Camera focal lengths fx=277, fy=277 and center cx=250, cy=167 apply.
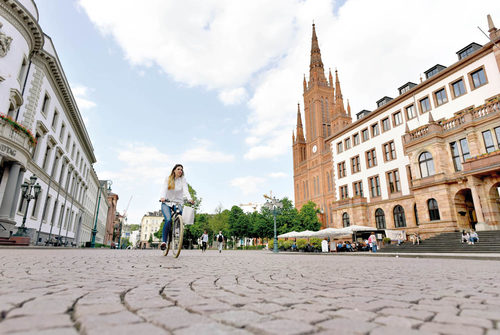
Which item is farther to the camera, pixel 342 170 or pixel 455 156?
pixel 342 170

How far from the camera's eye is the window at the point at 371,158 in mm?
34034

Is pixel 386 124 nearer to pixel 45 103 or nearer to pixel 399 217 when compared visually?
pixel 399 217

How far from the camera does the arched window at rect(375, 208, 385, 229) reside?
1256 inches

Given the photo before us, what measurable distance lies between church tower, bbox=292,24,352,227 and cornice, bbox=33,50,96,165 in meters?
43.0

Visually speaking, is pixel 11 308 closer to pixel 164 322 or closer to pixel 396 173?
pixel 164 322

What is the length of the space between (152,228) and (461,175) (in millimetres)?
112436

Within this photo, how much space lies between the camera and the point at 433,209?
23797mm

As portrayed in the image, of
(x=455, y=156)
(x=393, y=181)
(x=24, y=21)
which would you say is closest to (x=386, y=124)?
(x=393, y=181)

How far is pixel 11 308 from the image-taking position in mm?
1683

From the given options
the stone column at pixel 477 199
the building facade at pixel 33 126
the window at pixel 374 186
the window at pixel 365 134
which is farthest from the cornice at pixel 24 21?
the window at pixel 374 186

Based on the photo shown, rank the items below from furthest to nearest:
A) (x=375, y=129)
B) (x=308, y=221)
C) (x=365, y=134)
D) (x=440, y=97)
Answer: (x=308, y=221)
(x=365, y=134)
(x=375, y=129)
(x=440, y=97)

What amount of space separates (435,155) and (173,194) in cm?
2440

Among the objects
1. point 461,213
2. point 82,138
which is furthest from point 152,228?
point 461,213

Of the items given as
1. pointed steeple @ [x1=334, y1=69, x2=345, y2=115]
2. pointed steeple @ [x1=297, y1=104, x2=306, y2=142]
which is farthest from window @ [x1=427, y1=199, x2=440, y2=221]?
pointed steeple @ [x1=297, y1=104, x2=306, y2=142]
